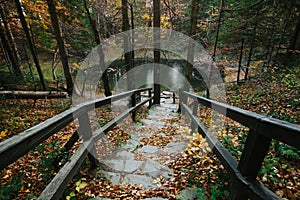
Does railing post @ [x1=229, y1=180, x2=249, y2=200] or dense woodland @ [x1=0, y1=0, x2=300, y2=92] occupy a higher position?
dense woodland @ [x1=0, y1=0, x2=300, y2=92]

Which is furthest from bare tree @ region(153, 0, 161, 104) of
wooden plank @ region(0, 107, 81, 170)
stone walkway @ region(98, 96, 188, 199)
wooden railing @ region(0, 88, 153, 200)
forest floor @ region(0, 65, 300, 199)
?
wooden plank @ region(0, 107, 81, 170)

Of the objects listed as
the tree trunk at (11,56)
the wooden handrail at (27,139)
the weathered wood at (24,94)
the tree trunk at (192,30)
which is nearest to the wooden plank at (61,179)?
the wooden handrail at (27,139)

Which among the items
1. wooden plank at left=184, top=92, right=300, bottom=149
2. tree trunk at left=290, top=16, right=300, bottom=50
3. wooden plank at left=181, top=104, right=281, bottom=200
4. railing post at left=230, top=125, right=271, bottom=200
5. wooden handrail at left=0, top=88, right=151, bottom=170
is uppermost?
tree trunk at left=290, top=16, right=300, bottom=50

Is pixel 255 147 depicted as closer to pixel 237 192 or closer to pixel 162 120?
pixel 237 192

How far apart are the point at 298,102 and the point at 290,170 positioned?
12.1 ft

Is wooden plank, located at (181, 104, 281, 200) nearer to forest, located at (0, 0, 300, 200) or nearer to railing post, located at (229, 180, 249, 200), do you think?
railing post, located at (229, 180, 249, 200)

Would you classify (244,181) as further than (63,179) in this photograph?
No

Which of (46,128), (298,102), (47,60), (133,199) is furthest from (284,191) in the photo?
(47,60)

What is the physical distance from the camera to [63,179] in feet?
5.12

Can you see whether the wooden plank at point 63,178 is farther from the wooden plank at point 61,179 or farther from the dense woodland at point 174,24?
the dense woodland at point 174,24

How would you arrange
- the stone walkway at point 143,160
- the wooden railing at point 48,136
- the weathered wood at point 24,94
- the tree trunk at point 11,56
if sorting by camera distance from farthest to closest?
the tree trunk at point 11,56 < the weathered wood at point 24,94 < the stone walkway at point 143,160 < the wooden railing at point 48,136

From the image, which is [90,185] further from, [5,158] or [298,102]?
[298,102]

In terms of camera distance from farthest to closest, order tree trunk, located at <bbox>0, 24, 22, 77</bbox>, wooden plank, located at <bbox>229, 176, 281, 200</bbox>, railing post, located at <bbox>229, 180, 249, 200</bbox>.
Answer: tree trunk, located at <bbox>0, 24, 22, 77</bbox> → railing post, located at <bbox>229, 180, 249, 200</bbox> → wooden plank, located at <bbox>229, 176, 281, 200</bbox>

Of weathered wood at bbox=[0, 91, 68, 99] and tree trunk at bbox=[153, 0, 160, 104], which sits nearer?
weathered wood at bbox=[0, 91, 68, 99]
